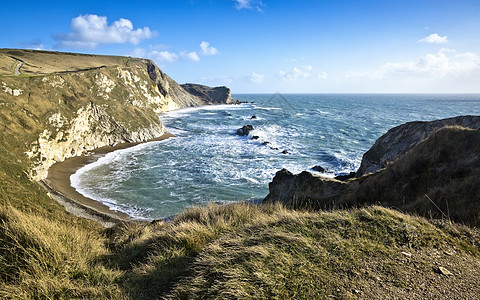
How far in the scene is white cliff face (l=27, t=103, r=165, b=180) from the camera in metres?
29.2

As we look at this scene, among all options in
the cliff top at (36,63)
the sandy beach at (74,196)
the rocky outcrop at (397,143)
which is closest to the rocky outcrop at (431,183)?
the rocky outcrop at (397,143)

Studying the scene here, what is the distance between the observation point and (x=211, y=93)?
171125 mm

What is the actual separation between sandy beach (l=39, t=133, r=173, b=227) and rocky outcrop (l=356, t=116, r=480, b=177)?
19.4 meters

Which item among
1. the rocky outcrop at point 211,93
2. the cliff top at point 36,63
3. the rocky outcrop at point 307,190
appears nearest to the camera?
the rocky outcrop at point 307,190

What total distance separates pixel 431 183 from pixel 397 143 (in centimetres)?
1324

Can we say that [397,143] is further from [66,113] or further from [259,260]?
[66,113]

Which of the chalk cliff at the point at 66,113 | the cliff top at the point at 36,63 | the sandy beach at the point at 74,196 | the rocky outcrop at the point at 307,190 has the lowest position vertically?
the sandy beach at the point at 74,196

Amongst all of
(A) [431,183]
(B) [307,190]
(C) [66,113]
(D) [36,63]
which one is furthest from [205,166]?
(D) [36,63]

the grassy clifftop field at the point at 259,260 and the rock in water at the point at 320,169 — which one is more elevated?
the grassy clifftop field at the point at 259,260

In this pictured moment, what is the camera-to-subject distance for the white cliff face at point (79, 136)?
29192 millimetres

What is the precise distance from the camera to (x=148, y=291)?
4.35m

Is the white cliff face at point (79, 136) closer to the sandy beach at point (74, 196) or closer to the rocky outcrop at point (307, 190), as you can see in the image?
the sandy beach at point (74, 196)

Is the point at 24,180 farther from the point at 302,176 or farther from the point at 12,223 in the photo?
the point at 302,176

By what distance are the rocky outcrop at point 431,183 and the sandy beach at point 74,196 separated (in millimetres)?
15590
